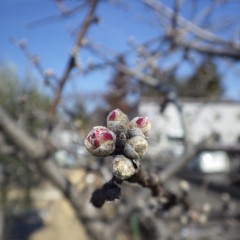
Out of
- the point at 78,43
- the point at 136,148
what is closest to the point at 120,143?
the point at 136,148

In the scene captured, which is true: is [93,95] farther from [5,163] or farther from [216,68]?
[5,163]

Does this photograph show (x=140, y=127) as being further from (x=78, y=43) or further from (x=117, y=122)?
(x=78, y=43)

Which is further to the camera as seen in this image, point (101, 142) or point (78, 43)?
point (78, 43)

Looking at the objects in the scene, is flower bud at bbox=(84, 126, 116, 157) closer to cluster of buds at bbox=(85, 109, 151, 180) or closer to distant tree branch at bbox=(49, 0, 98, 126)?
cluster of buds at bbox=(85, 109, 151, 180)

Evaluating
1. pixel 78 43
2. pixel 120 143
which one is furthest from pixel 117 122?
pixel 78 43

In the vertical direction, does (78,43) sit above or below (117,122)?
above

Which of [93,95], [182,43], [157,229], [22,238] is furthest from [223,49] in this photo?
[22,238]
